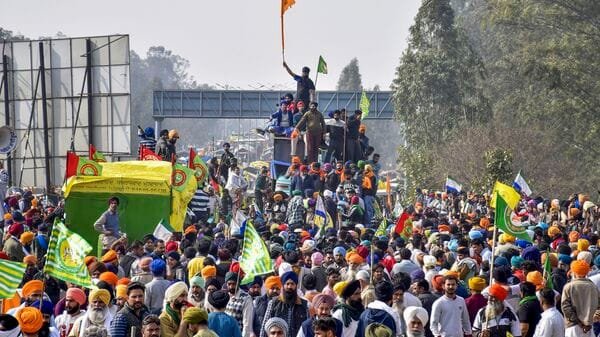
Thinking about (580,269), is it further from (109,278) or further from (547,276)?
(109,278)

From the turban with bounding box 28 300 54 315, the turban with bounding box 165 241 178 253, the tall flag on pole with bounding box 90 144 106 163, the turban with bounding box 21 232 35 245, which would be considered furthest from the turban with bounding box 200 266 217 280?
Answer: the tall flag on pole with bounding box 90 144 106 163

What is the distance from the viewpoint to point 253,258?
13914 mm

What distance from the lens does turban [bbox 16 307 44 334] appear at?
36.2ft

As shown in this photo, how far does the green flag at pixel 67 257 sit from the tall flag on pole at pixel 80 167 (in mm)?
9124

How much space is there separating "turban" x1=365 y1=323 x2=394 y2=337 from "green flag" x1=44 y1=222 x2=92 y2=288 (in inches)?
112

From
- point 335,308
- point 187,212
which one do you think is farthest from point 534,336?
point 187,212

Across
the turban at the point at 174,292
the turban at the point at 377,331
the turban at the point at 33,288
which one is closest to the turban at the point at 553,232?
the turban at the point at 377,331

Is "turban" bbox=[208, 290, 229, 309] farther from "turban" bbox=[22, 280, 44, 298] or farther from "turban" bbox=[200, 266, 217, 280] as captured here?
"turban" bbox=[200, 266, 217, 280]

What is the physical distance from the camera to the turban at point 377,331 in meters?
11.8

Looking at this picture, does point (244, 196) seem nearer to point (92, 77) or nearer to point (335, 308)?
point (92, 77)

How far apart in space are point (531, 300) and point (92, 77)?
583 inches

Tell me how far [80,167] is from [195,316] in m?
12.1

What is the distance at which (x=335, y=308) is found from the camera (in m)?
13.0

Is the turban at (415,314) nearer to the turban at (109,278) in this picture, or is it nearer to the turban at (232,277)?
the turban at (232,277)
